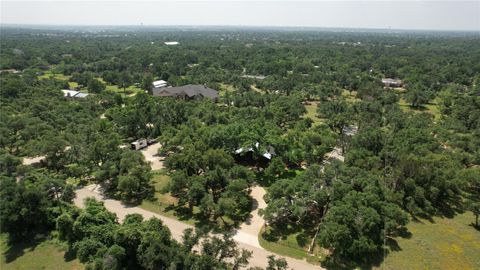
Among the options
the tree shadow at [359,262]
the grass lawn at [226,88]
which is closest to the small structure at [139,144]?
the tree shadow at [359,262]

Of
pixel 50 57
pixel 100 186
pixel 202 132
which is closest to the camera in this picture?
pixel 100 186

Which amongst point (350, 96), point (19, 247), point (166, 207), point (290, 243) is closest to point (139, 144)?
point (166, 207)

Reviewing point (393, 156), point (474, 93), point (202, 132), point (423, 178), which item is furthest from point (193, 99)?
point (474, 93)

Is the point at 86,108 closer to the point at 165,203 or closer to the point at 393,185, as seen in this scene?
the point at 165,203

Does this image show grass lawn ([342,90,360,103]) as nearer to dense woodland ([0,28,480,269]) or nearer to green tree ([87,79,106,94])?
dense woodland ([0,28,480,269])

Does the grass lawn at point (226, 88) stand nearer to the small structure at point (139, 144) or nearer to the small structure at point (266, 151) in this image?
the small structure at point (139, 144)

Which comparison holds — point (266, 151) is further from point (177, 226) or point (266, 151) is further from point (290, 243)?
point (177, 226)

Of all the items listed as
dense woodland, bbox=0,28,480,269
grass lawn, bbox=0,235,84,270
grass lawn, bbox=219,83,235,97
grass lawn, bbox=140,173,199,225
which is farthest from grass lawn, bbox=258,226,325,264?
grass lawn, bbox=219,83,235,97
